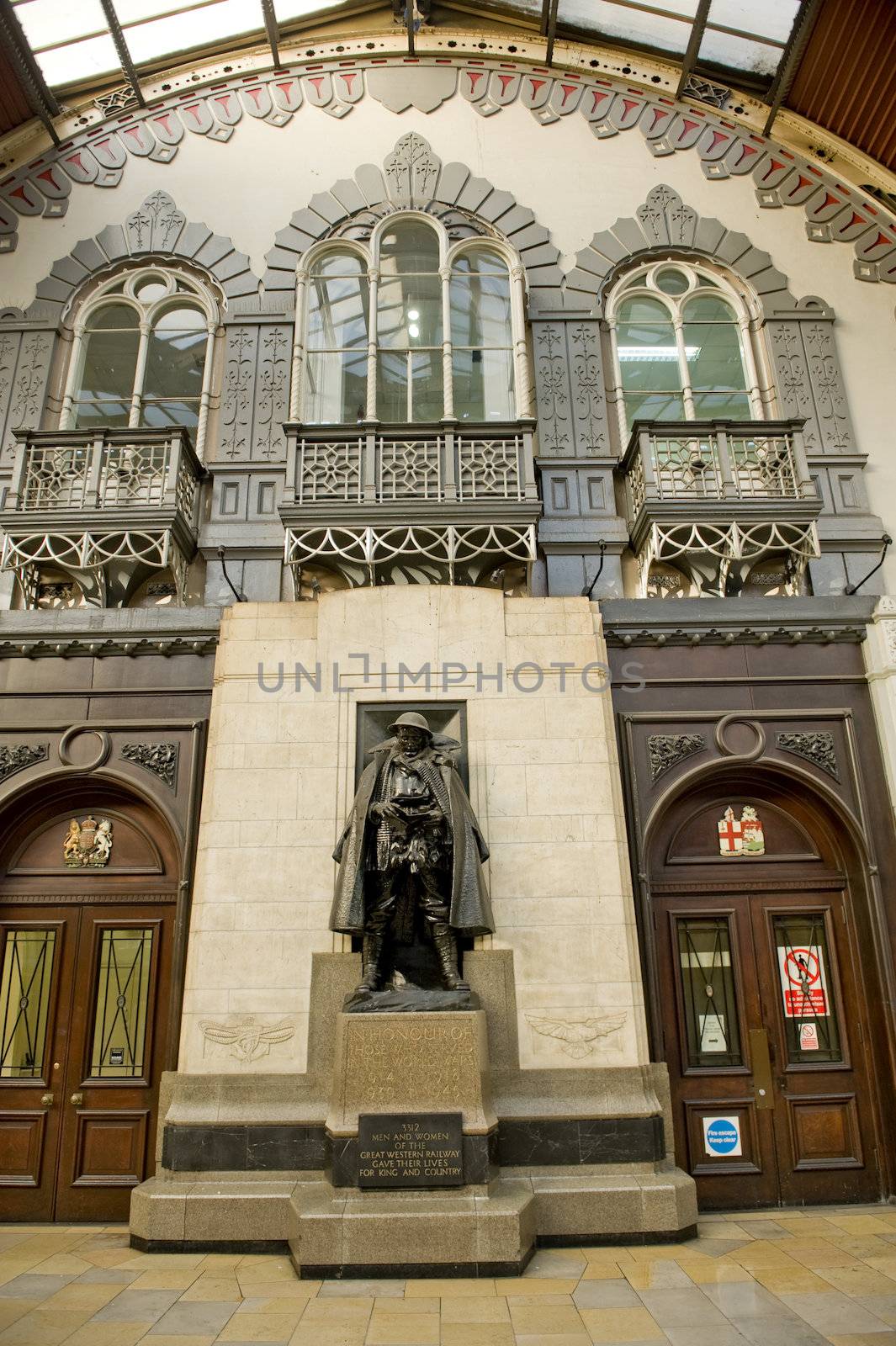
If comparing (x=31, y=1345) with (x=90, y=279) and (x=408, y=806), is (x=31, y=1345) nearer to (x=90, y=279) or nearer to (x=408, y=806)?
(x=408, y=806)

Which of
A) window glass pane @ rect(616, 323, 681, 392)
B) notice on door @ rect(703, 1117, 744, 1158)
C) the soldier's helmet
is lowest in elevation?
notice on door @ rect(703, 1117, 744, 1158)

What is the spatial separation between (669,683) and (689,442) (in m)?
3.09

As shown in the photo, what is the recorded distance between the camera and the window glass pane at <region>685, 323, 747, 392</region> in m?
11.5

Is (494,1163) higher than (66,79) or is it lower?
lower

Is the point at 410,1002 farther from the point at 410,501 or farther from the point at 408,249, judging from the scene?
the point at 408,249

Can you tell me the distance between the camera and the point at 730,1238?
7086mm

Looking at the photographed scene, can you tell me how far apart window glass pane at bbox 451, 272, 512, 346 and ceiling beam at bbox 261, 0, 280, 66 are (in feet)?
15.8

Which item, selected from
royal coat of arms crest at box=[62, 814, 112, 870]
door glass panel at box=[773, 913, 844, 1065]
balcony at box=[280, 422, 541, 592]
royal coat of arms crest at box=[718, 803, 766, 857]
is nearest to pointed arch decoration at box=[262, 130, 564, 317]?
balcony at box=[280, 422, 541, 592]

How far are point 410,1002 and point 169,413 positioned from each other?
319 inches

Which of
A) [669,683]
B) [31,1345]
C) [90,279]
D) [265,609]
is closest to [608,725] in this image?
[669,683]

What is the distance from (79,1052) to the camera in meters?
8.52

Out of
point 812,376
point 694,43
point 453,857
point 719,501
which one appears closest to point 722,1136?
point 453,857

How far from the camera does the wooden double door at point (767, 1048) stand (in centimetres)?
825

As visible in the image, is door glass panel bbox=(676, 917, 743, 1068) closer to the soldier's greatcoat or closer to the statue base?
the soldier's greatcoat
